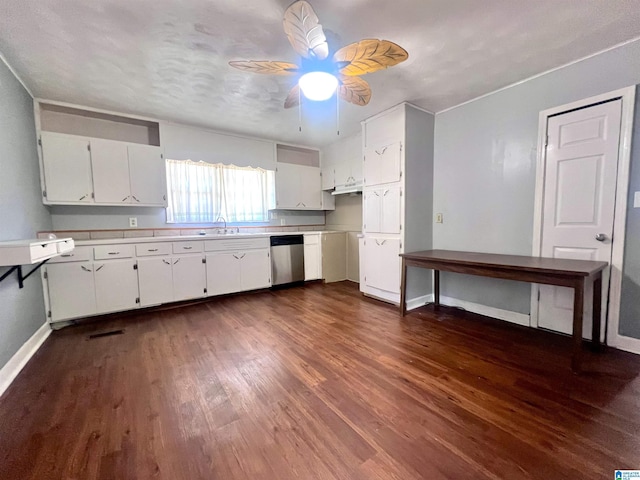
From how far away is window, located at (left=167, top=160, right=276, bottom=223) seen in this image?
3.69m

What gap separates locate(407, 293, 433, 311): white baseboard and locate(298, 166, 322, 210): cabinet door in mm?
2456

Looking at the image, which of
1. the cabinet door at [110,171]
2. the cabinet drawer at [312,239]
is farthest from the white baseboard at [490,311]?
the cabinet door at [110,171]

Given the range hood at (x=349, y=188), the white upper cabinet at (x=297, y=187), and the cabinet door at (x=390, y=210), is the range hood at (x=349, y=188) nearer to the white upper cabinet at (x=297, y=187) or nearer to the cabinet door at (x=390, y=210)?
the white upper cabinet at (x=297, y=187)

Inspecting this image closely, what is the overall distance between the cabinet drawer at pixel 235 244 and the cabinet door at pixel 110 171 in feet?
3.58

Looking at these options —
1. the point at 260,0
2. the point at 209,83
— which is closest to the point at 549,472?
the point at 260,0

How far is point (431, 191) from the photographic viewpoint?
3350 millimetres

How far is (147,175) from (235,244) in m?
1.39

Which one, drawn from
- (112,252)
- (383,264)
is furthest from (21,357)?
(383,264)

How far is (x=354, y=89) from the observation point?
210 cm

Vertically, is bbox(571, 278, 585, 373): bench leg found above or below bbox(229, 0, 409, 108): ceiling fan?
below

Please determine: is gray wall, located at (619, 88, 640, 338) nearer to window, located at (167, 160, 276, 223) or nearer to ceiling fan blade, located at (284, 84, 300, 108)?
ceiling fan blade, located at (284, 84, 300, 108)

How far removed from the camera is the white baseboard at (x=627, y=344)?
2.03 meters

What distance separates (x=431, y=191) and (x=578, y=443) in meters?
2.65

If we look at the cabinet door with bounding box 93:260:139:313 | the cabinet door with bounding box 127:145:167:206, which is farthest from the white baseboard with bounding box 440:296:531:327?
the cabinet door with bounding box 127:145:167:206
